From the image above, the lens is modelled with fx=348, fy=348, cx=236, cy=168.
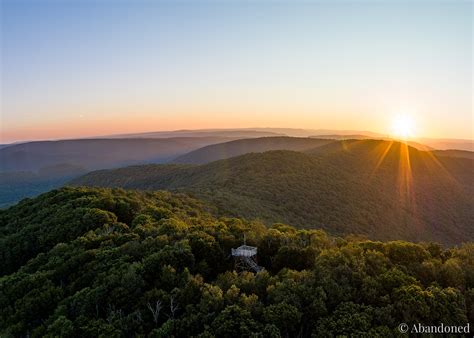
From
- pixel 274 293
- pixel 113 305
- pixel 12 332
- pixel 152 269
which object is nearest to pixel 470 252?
pixel 274 293

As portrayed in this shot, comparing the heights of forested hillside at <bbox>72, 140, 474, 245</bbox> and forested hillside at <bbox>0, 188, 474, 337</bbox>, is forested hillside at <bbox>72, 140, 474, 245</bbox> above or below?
below

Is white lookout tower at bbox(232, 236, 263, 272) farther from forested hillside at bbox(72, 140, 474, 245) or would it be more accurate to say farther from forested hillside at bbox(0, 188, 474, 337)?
forested hillside at bbox(72, 140, 474, 245)

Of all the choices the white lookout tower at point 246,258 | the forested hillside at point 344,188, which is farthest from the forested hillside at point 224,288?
the forested hillside at point 344,188

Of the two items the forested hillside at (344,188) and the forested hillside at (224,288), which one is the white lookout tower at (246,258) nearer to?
the forested hillside at (224,288)

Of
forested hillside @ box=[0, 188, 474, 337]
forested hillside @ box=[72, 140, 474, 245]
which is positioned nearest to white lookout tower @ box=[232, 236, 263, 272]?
forested hillside @ box=[0, 188, 474, 337]

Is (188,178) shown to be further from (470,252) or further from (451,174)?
(451,174)

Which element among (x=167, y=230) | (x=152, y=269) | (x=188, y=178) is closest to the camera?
(x=152, y=269)
